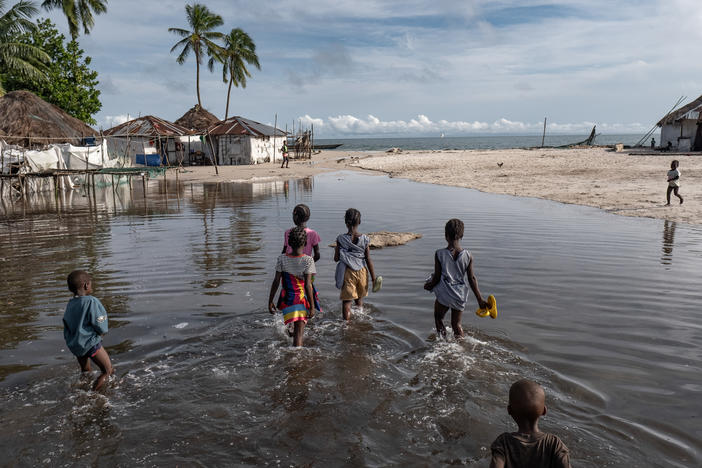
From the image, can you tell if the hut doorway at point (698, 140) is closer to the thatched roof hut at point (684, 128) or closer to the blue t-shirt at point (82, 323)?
the thatched roof hut at point (684, 128)

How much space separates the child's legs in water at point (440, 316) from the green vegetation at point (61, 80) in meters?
36.9

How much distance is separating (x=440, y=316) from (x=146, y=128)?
39.8 m

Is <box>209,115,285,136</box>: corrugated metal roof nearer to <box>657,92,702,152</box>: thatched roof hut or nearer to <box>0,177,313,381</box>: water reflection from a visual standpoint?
<box>0,177,313,381</box>: water reflection

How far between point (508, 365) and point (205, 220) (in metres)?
12.0

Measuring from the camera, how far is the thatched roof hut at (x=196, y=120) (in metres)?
48.9

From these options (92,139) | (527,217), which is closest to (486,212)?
(527,217)

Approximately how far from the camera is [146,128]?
131ft

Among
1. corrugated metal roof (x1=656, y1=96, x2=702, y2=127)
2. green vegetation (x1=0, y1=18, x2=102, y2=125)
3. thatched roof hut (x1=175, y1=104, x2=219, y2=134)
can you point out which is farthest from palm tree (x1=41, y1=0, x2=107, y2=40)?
corrugated metal roof (x1=656, y1=96, x2=702, y2=127)

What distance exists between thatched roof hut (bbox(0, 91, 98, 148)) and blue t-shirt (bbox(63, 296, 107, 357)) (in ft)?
84.0

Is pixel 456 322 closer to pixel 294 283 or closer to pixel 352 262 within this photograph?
pixel 352 262

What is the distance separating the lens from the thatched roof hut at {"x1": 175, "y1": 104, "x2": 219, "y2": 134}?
48875 mm

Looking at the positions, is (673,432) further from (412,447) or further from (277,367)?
(277,367)

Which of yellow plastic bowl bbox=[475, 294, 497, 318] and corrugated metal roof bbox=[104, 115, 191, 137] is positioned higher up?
corrugated metal roof bbox=[104, 115, 191, 137]

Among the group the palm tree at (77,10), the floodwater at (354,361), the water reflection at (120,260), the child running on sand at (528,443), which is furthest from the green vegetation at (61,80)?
the child running on sand at (528,443)
